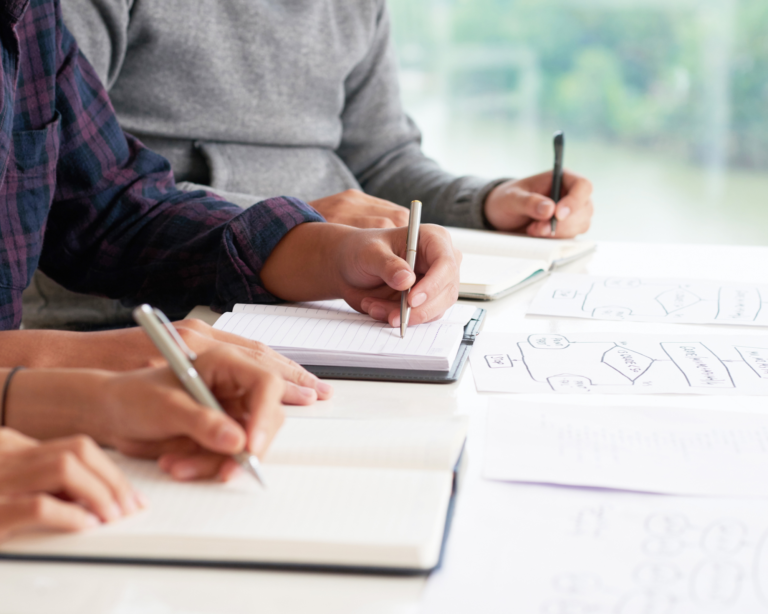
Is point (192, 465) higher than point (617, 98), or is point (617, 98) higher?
point (192, 465)

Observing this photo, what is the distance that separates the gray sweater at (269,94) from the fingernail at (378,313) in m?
0.53

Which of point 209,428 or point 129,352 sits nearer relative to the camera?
point 209,428

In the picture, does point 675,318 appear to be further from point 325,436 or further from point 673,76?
point 673,76

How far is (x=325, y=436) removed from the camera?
48cm

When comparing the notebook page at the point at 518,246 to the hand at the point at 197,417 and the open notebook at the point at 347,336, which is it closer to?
the open notebook at the point at 347,336

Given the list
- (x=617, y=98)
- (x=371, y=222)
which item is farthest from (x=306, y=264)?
(x=617, y=98)

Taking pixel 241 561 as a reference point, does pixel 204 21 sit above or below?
above

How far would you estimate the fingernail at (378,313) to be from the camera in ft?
2.41

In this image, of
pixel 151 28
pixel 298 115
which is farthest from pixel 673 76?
pixel 151 28

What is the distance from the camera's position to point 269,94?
1310mm

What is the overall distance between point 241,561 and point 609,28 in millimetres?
3368

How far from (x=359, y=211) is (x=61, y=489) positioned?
2.21ft

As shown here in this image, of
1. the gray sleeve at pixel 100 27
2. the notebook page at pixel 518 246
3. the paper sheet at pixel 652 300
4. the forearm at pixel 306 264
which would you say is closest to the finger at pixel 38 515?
the forearm at pixel 306 264

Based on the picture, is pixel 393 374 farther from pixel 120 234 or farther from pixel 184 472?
pixel 120 234
